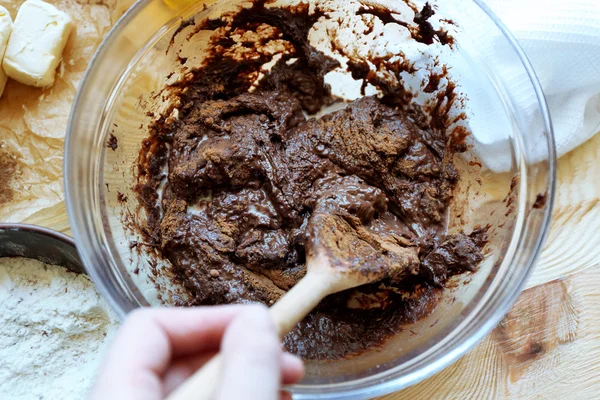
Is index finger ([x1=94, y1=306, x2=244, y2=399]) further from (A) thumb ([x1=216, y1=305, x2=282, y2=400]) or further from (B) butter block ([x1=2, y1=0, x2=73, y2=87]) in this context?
(B) butter block ([x1=2, y1=0, x2=73, y2=87])

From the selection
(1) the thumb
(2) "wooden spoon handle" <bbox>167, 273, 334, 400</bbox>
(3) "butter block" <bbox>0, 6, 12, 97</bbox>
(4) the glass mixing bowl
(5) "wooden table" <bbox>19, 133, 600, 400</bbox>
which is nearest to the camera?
(1) the thumb

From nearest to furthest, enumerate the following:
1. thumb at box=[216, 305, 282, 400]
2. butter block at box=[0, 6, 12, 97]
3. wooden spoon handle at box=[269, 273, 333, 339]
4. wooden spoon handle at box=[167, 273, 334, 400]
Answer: thumb at box=[216, 305, 282, 400] < wooden spoon handle at box=[167, 273, 334, 400] < wooden spoon handle at box=[269, 273, 333, 339] < butter block at box=[0, 6, 12, 97]

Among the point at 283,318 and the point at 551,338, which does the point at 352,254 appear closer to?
the point at 283,318

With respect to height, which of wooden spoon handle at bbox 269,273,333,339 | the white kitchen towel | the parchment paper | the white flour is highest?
the white kitchen towel

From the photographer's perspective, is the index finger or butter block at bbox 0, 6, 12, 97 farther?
butter block at bbox 0, 6, 12, 97

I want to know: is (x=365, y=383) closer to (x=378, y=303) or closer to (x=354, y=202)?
(x=378, y=303)

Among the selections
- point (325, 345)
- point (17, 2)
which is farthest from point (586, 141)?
point (17, 2)

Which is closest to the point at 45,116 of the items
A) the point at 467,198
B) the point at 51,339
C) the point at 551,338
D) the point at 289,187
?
the point at 51,339

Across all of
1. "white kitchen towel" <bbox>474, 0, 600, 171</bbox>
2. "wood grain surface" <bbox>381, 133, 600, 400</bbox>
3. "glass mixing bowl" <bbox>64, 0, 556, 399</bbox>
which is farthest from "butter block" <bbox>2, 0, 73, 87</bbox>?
"wood grain surface" <bbox>381, 133, 600, 400</bbox>
